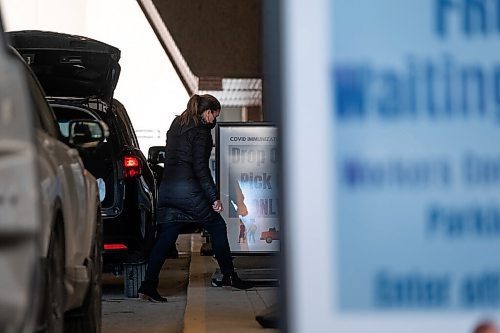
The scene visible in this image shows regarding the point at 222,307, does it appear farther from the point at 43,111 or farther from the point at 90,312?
the point at 43,111

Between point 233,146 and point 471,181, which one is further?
point 233,146

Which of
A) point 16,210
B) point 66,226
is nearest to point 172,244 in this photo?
point 66,226

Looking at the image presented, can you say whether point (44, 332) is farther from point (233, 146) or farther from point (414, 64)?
point (233, 146)

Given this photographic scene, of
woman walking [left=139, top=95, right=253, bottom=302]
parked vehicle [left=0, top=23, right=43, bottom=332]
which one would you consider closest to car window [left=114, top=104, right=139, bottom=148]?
woman walking [left=139, top=95, right=253, bottom=302]

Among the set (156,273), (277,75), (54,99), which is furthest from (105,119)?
(277,75)

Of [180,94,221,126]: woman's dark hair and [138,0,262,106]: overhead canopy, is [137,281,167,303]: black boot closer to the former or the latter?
[180,94,221,126]: woman's dark hair

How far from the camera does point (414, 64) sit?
358cm

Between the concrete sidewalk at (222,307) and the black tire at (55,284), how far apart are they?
1.68 m

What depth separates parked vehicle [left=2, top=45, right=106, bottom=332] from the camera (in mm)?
5488

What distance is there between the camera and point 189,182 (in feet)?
36.3

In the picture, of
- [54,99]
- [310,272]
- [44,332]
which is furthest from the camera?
[54,99]

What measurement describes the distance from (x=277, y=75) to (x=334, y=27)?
8.9 inches

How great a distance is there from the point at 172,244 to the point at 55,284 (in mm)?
5335

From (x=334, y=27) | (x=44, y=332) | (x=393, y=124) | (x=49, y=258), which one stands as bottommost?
(x=44, y=332)
